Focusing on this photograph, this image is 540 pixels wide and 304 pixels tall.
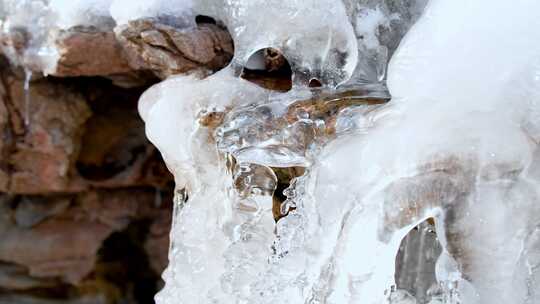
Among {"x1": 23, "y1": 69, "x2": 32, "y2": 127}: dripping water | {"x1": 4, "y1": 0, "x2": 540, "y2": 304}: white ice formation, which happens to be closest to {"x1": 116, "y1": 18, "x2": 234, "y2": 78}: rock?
{"x1": 4, "y1": 0, "x2": 540, "y2": 304}: white ice formation

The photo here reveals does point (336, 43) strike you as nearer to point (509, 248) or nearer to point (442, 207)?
point (442, 207)

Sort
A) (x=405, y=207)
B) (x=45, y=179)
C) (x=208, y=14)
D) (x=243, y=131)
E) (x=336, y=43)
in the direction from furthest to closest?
(x=45, y=179) < (x=208, y=14) < (x=336, y=43) < (x=243, y=131) < (x=405, y=207)

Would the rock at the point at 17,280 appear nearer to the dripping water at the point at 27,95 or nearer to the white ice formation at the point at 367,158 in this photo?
the dripping water at the point at 27,95

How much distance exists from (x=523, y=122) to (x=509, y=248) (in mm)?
231

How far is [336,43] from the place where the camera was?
62.5 inches

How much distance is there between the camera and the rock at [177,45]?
173 centimetres

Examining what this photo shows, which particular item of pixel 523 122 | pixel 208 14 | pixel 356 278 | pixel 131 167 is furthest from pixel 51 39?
pixel 523 122

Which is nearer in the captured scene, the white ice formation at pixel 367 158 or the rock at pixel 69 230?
the white ice formation at pixel 367 158

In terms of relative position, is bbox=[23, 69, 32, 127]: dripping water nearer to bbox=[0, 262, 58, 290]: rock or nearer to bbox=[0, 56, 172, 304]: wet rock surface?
bbox=[0, 56, 172, 304]: wet rock surface

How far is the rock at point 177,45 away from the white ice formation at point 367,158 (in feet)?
0.36

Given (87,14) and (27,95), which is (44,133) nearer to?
(27,95)

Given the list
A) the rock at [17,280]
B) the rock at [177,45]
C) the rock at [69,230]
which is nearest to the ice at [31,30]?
the rock at [177,45]

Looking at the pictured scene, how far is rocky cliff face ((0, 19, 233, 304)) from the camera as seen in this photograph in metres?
2.00

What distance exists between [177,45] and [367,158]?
Result: 665 mm
